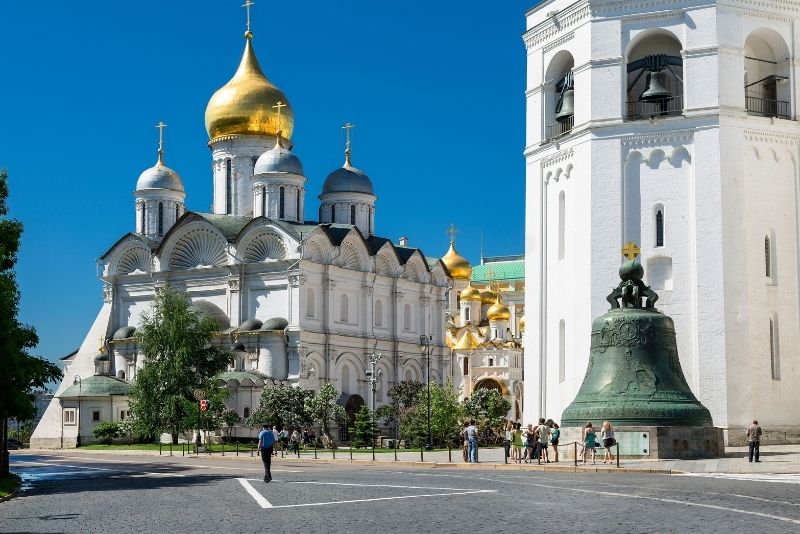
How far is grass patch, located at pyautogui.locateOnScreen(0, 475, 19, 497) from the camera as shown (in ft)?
69.6

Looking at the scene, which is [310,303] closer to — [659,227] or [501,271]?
[659,227]

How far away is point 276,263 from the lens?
60.4 m

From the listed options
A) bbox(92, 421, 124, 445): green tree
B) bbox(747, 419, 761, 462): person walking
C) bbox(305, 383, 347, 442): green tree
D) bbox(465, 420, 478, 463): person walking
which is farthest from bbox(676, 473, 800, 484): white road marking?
bbox(92, 421, 124, 445): green tree

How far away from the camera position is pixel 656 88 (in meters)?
33.5

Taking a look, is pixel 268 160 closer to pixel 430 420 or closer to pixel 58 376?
pixel 430 420

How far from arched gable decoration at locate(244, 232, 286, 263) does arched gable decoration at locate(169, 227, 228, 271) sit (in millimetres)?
1677

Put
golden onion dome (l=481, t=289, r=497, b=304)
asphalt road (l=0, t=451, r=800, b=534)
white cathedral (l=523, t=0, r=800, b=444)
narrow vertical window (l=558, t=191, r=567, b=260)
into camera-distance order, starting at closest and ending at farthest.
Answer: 1. asphalt road (l=0, t=451, r=800, b=534)
2. white cathedral (l=523, t=0, r=800, b=444)
3. narrow vertical window (l=558, t=191, r=567, b=260)
4. golden onion dome (l=481, t=289, r=497, b=304)

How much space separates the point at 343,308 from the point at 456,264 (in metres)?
35.4

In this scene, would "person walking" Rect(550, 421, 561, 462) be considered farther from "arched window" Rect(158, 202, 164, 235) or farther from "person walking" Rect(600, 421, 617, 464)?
"arched window" Rect(158, 202, 164, 235)

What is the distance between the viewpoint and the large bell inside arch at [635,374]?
88.0 ft

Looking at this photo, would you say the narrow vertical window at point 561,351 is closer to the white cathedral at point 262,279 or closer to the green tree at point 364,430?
the green tree at point 364,430

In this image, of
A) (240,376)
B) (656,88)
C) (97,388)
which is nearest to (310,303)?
(240,376)

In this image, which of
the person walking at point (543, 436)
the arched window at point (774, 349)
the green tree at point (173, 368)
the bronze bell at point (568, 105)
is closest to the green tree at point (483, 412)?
the green tree at point (173, 368)

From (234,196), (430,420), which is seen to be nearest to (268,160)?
(234,196)
